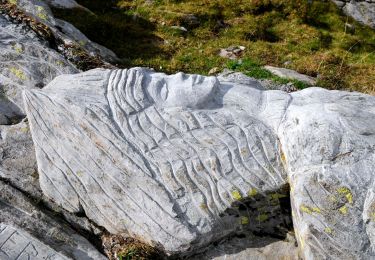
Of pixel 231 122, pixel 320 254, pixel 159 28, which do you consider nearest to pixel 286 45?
pixel 159 28

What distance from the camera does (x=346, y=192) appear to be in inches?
181

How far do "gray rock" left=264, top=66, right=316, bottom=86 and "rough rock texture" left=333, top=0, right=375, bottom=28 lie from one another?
5342mm

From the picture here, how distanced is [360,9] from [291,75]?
20.0ft

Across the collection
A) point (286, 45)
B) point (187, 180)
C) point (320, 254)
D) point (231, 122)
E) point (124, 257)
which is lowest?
point (286, 45)

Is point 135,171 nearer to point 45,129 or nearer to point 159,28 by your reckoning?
point 45,129

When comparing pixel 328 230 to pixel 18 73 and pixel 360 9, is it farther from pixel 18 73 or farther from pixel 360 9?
pixel 360 9

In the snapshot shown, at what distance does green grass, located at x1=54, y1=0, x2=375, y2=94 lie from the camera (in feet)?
39.6

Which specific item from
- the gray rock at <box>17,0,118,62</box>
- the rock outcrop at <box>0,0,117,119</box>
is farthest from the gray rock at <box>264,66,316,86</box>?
the rock outcrop at <box>0,0,117,119</box>

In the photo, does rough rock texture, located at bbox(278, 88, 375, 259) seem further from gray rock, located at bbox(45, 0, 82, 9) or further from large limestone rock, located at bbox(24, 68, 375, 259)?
gray rock, located at bbox(45, 0, 82, 9)

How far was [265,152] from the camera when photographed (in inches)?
205

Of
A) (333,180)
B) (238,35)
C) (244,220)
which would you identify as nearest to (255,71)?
(238,35)

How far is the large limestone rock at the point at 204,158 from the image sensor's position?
184 inches

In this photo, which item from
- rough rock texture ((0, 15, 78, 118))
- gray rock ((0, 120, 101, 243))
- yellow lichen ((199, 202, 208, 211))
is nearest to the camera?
yellow lichen ((199, 202, 208, 211))

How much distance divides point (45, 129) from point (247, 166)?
7.63 ft
